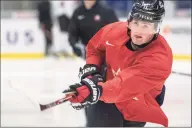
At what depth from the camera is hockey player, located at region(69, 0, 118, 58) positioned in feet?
9.71

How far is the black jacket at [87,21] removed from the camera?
297cm

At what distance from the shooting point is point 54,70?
5.18m

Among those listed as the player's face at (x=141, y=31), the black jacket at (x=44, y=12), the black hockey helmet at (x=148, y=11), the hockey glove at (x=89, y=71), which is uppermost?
the black hockey helmet at (x=148, y=11)

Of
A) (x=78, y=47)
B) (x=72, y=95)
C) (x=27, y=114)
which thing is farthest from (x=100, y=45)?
(x=27, y=114)

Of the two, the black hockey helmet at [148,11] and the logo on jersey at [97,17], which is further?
the logo on jersey at [97,17]

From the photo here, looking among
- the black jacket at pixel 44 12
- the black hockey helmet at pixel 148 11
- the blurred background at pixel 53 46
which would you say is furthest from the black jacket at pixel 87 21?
the black jacket at pixel 44 12

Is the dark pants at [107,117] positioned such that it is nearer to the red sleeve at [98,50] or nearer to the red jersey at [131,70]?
the red jersey at [131,70]

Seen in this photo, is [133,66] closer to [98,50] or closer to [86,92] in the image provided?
[86,92]

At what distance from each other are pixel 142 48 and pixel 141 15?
12cm

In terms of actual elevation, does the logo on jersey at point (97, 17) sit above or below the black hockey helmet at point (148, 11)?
below

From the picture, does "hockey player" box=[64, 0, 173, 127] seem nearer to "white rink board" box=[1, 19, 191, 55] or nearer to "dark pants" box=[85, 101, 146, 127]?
"dark pants" box=[85, 101, 146, 127]

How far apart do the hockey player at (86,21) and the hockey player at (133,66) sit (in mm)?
1123

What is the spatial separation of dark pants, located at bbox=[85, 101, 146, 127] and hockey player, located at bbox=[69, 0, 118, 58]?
1.05 meters

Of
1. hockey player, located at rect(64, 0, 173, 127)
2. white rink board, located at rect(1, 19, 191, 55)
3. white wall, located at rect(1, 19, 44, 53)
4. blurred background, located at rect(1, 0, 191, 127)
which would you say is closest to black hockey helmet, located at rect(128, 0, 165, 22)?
hockey player, located at rect(64, 0, 173, 127)
